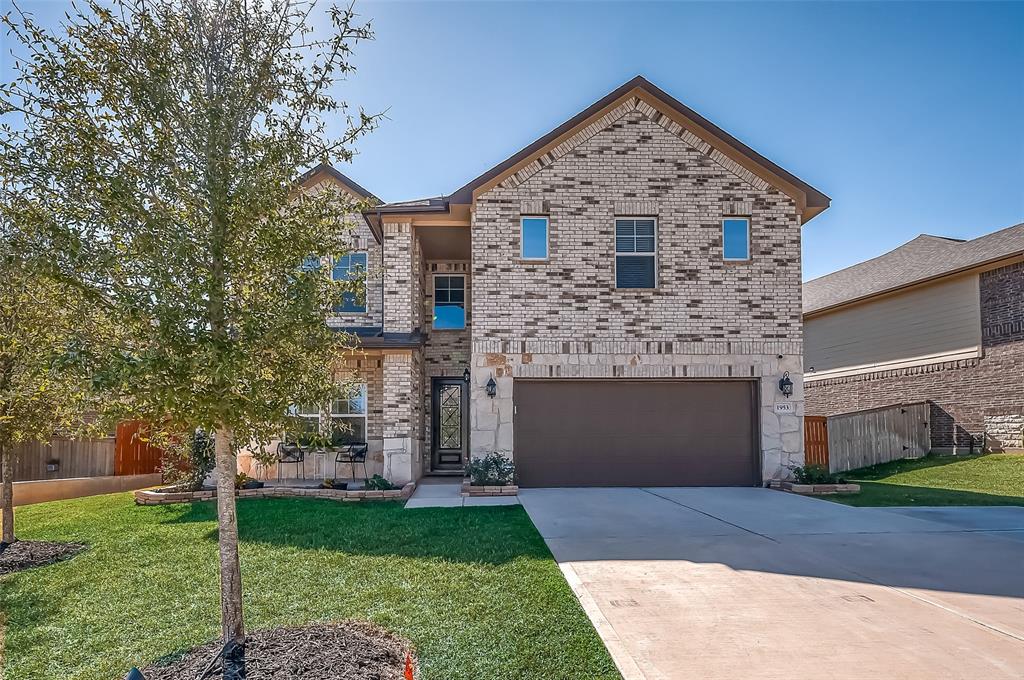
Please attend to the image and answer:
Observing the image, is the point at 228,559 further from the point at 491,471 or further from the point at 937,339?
the point at 937,339

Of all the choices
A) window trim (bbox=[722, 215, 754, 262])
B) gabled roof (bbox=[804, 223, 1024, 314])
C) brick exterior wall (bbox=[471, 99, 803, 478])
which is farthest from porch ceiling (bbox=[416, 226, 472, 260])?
gabled roof (bbox=[804, 223, 1024, 314])

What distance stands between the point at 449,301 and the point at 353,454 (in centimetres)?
453

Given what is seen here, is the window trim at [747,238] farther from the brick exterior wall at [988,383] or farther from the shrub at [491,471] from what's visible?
the brick exterior wall at [988,383]

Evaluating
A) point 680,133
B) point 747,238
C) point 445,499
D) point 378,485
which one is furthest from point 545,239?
point 378,485

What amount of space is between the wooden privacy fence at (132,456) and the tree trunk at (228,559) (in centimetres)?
1217

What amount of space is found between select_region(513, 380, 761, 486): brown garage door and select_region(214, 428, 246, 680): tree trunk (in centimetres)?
864

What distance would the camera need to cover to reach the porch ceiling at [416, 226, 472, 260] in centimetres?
1377

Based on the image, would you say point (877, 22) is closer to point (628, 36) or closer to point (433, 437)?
point (628, 36)

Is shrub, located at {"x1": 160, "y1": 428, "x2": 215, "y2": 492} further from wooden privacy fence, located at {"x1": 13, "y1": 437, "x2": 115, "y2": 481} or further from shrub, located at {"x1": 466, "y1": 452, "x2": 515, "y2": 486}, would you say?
shrub, located at {"x1": 466, "y1": 452, "x2": 515, "y2": 486}

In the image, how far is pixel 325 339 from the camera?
4441mm

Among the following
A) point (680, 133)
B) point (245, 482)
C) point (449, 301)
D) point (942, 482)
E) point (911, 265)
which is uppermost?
point (680, 133)

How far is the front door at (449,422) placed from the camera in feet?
51.2

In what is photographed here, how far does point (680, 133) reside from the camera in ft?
43.1

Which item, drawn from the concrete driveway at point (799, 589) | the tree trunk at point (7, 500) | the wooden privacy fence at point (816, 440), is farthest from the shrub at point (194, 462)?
the wooden privacy fence at point (816, 440)
